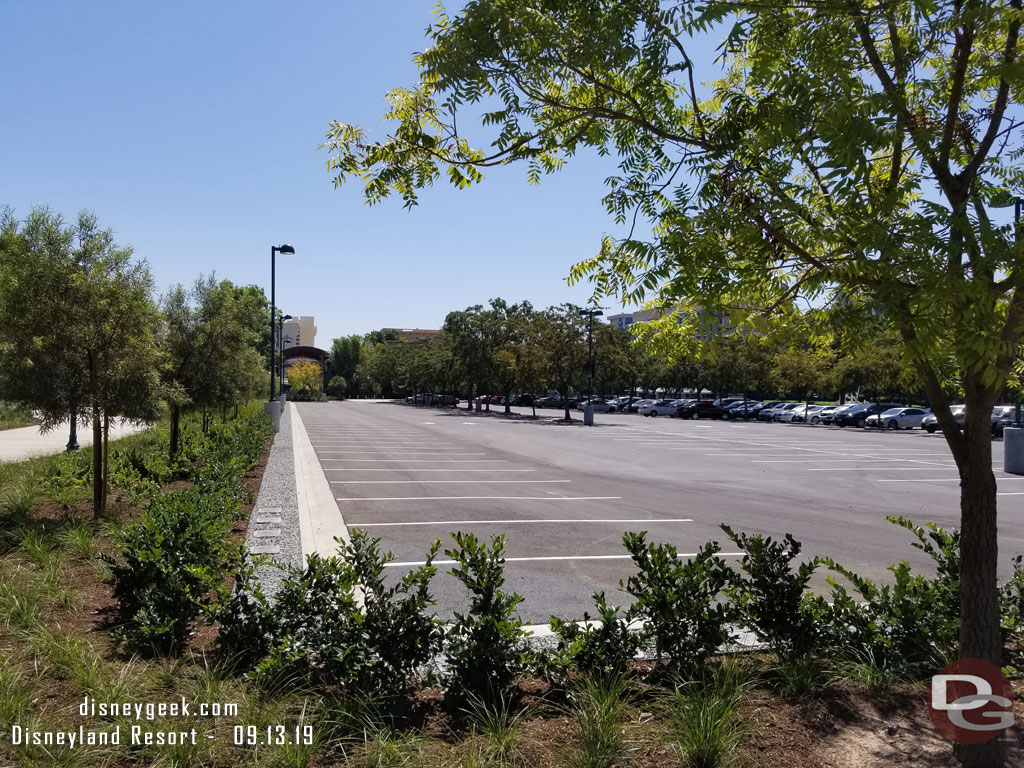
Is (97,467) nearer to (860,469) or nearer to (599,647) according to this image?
(599,647)

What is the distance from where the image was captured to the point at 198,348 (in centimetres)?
1531

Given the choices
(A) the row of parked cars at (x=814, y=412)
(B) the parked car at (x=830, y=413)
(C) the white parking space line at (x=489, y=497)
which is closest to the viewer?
(C) the white parking space line at (x=489, y=497)

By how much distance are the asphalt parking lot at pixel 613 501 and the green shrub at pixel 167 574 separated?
2.14 metres

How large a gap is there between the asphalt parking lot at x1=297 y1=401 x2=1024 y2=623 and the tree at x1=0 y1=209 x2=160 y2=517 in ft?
12.2

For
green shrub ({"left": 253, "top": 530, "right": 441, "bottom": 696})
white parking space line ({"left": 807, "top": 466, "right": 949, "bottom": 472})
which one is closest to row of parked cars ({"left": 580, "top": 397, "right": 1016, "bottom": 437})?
white parking space line ({"left": 807, "top": 466, "right": 949, "bottom": 472})

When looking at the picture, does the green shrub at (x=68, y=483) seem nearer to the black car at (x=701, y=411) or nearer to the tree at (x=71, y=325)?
the tree at (x=71, y=325)

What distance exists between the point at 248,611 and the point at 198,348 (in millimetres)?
12163

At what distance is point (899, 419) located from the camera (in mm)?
43500

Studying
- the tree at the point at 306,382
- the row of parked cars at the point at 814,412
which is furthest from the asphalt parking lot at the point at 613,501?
the tree at the point at 306,382

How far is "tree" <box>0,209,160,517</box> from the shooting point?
8414 millimetres

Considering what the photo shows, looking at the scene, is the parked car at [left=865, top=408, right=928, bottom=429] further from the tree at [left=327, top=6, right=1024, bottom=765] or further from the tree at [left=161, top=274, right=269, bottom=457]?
the tree at [left=327, top=6, right=1024, bottom=765]

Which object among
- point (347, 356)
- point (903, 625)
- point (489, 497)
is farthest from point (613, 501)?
point (347, 356)

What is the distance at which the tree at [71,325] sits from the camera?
8.41 metres

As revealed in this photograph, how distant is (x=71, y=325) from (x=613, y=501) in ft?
28.7
